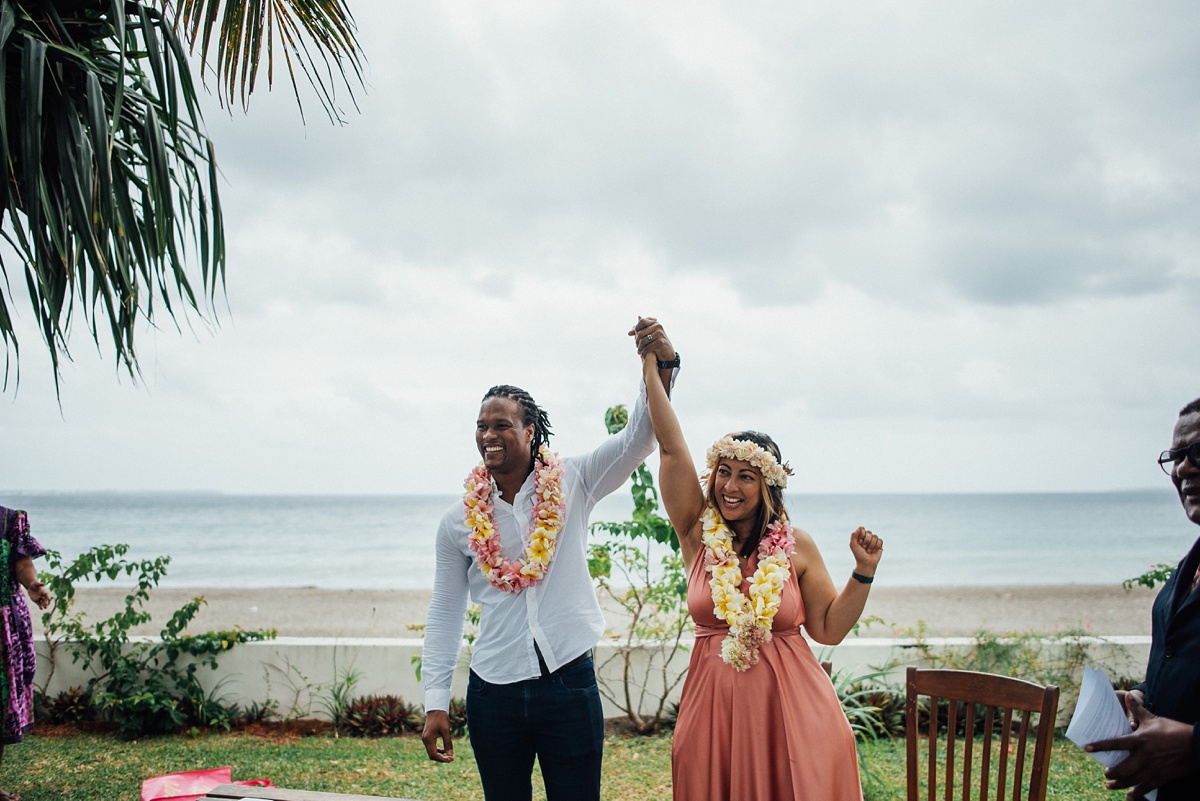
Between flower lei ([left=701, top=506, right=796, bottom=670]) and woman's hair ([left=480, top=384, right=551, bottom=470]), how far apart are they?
2.25 feet

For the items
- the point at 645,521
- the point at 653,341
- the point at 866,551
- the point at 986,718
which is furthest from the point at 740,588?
the point at 645,521

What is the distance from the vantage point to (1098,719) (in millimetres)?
1721

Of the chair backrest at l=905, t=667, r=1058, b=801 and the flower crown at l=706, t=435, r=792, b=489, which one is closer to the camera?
the chair backrest at l=905, t=667, r=1058, b=801

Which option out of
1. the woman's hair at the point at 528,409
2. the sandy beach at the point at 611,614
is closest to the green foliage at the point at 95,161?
the woman's hair at the point at 528,409

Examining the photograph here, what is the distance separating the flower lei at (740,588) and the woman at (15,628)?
3698 millimetres

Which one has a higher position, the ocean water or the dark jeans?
the dark jeans

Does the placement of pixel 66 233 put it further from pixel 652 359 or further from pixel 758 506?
pixel 758 506

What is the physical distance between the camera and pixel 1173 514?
51875 millimetres

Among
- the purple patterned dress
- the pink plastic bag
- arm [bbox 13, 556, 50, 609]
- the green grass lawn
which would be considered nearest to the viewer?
the pink plastic bag

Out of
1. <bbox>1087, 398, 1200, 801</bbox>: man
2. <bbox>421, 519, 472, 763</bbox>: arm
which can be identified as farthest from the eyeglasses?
<bbox>421, 519, 472, 763</bbox>: arm

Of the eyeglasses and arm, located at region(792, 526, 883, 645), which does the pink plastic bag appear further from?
the eyeglasses

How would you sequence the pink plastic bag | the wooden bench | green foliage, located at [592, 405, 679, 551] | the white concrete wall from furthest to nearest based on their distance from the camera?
the white concrete wall
green foliage, located at [592, 405, 679, 551]
the pink plastic bag
the wooden bench

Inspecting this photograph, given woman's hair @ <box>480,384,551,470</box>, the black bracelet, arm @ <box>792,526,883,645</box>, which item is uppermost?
the black bracelet

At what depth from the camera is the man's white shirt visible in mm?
2674
